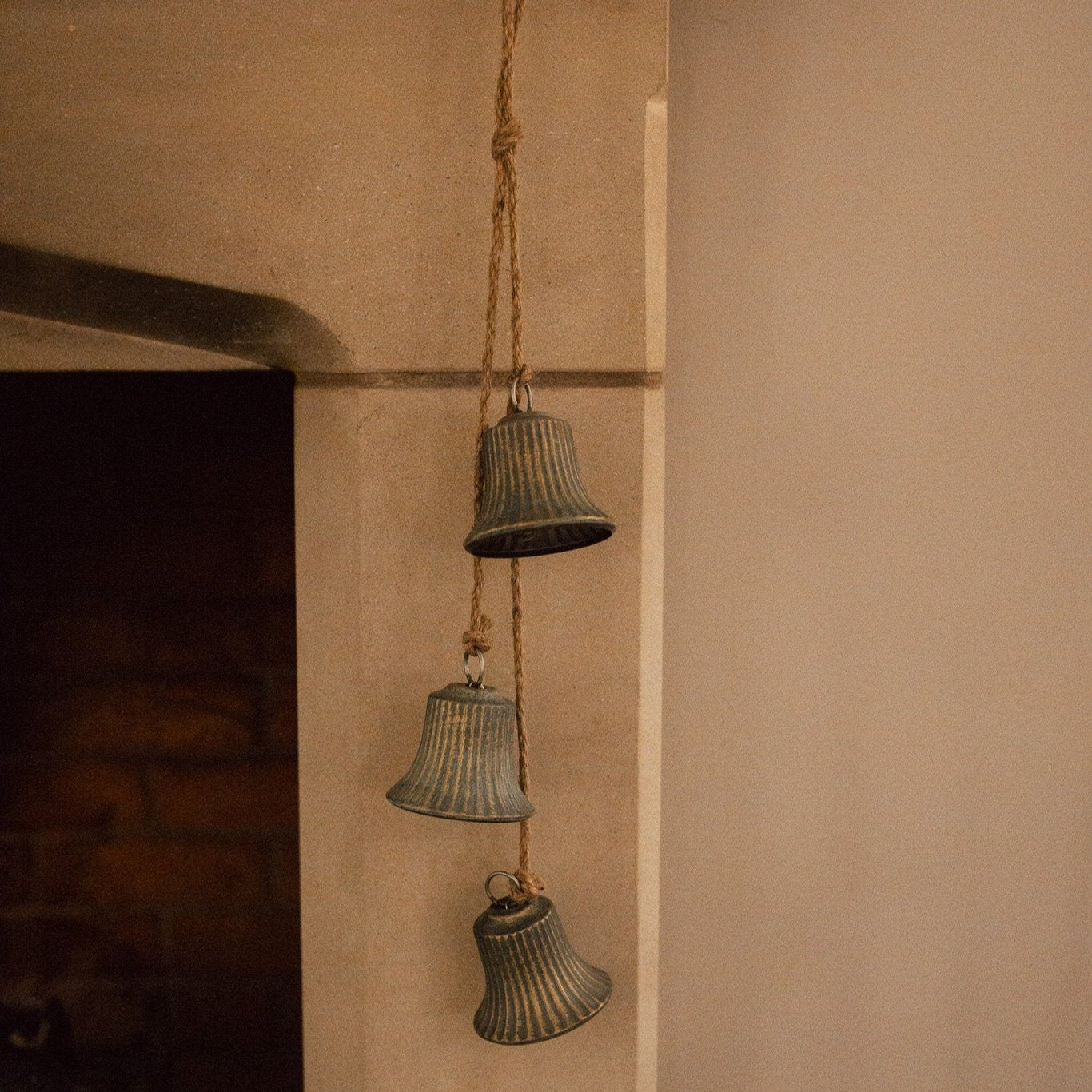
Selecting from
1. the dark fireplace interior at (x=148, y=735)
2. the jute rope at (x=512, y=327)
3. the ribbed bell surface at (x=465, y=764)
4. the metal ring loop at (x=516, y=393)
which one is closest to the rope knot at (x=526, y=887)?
the jute rope at (x=512, y=327)

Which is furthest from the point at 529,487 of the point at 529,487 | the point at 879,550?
the point at 879,550

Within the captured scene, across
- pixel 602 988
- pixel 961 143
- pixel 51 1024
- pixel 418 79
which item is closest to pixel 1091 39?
pixel 961 143

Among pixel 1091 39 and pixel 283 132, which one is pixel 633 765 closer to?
pixel 283 132

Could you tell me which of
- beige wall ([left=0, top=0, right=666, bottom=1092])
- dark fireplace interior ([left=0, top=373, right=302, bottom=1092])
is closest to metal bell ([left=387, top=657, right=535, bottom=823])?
beige wall ([left=0, top=0, right=666, bottom=1092])

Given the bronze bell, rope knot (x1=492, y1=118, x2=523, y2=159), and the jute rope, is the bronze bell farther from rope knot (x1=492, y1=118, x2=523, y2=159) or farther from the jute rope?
rope knot (x1=492, y1=118, x2=523, y2=159)

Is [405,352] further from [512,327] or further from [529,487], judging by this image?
[529,487]

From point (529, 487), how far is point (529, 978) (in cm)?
47

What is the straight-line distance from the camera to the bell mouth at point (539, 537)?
30.4 inches

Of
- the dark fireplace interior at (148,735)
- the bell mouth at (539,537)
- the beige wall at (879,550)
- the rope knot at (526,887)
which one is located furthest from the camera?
the dark fireplace interior at (148,735)

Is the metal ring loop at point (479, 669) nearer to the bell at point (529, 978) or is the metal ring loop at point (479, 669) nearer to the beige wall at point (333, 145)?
the bell at point (529, 978)

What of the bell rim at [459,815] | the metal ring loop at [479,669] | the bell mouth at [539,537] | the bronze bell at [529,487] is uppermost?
the bronze bell at [529,487]

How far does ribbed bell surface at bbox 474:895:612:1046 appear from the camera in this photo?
2.83ft

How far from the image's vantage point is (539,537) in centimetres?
89

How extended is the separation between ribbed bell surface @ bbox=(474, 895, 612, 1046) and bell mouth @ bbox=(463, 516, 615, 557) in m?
0.34
